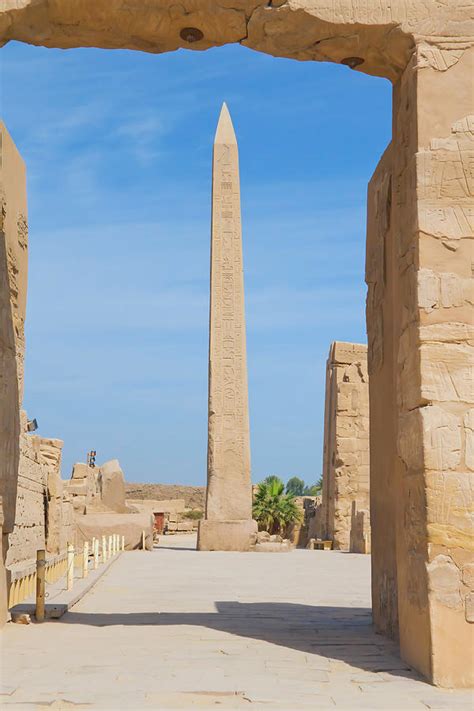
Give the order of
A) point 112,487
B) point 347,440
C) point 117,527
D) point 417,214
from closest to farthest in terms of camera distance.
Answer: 1. point 417,214
2. point 117,527
3. point 347,440
4. point 112,487

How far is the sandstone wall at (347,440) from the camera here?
64.0 feet

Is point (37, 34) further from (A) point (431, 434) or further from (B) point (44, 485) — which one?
(B) point (44, 485)

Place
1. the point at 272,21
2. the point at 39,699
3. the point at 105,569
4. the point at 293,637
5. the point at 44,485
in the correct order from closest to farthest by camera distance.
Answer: the point at 39,699 < the point at 272,21 < the point at 293,637 < the point at 105,569 < the point at 44,485

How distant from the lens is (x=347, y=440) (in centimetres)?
1962

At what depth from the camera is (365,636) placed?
5.88 metres

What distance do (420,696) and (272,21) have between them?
385 cm

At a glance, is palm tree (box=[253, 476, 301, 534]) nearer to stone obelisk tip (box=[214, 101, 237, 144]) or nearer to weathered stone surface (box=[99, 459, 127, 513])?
weathered stone surface (box=[99, 459, 127, 513])

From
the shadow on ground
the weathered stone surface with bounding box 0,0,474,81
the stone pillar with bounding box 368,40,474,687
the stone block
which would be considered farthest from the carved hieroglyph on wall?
the stone pillar with bounding box 368,40,474,687

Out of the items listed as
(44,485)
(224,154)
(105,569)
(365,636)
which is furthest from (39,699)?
(224,154)

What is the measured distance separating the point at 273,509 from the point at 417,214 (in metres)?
22.4

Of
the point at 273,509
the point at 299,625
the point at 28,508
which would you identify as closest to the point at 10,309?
the point at 299,625

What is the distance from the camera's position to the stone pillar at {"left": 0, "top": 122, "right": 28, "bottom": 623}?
619cm

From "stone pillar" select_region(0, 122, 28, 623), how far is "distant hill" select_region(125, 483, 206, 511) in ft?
121

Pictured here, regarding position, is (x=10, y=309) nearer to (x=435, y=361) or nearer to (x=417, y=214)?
(x=417, y=214)
